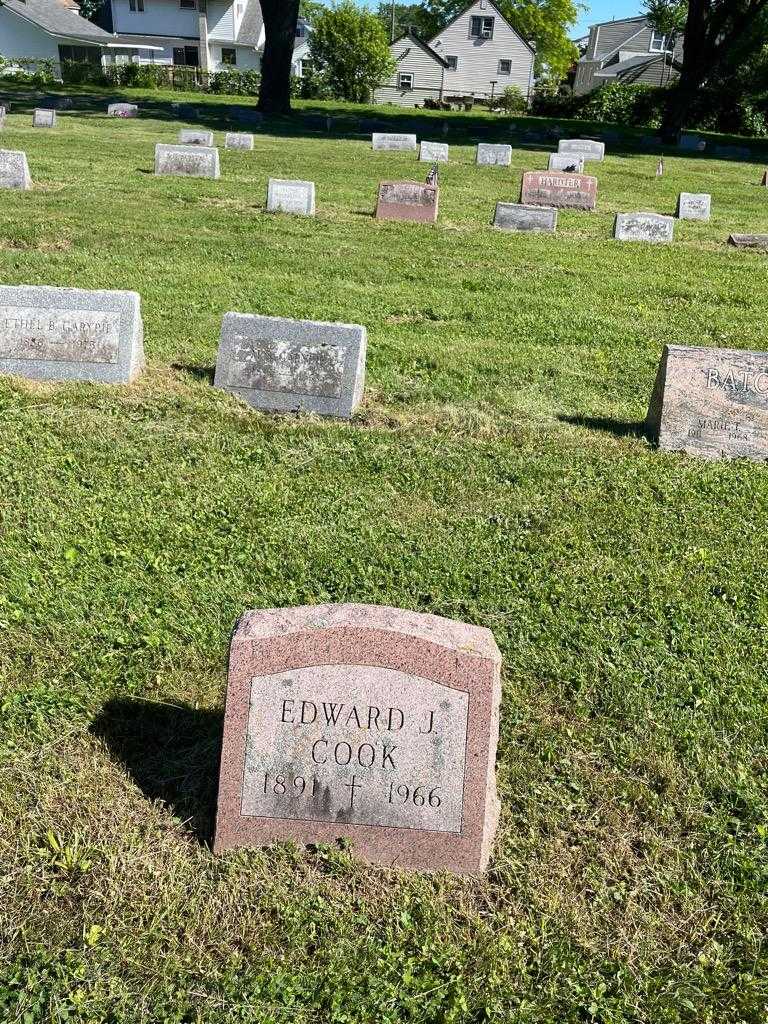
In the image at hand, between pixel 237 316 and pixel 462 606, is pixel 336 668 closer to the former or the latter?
pixel 462 606

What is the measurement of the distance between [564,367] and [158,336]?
4.03m

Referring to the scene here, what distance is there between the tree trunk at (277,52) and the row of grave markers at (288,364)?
30.3 metres

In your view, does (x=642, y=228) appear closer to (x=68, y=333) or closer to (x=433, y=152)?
(x=68, y=333)

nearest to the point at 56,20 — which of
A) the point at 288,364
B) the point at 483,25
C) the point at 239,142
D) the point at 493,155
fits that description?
the point at 483,25

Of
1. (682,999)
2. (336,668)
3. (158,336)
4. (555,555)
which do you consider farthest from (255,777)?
(158,336)

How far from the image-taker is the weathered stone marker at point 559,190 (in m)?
19.1

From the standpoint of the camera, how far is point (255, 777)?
3365 mm

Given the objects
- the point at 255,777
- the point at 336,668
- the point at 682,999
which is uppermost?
the point at 336,668

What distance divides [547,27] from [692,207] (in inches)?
2693

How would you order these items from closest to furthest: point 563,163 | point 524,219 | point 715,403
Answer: point 715,403, point 524,219, point 563,163

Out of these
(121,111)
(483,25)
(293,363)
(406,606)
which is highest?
(483,25)

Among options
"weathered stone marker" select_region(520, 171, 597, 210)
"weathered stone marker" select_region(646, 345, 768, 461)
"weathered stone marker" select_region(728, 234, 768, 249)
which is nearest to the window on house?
"weathered stone marker" select_region(520, 171, 597, 210)

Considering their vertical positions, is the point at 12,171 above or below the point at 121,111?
below

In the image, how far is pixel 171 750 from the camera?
3943mm
